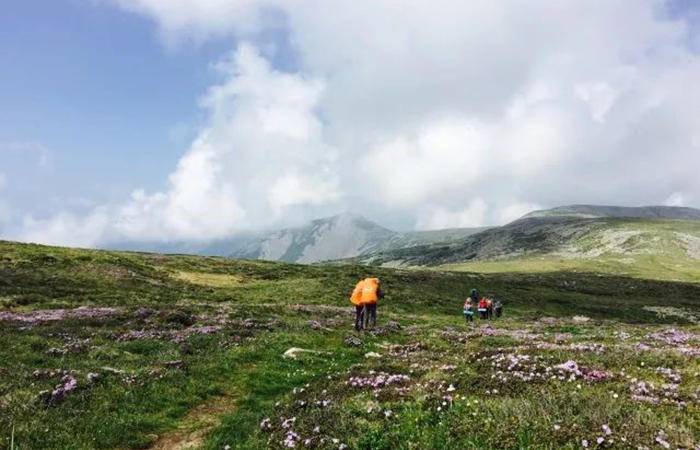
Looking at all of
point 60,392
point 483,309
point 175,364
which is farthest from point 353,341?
point 483,309

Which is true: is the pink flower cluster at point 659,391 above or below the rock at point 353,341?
above

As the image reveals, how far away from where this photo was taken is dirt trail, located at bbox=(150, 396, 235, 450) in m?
13.8

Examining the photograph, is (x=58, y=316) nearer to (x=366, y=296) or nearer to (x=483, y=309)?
(x=366, y=296)

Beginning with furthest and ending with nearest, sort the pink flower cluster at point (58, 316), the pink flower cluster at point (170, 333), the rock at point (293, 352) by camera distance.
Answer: the pink flower cluster at point (58, 316) → the pink flower cluster at point (170, 333) → the rock at point (293, 352)

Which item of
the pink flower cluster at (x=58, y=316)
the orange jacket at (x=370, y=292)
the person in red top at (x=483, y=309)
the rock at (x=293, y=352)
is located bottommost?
the person in red top at (x=483, y=309)

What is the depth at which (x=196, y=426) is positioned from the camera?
49.6 feet

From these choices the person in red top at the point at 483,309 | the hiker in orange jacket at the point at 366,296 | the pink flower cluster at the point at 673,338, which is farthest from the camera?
the person in red top at the point at 483,309

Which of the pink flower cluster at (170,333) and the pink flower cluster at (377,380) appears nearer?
the pink flower cluster at (377,380)

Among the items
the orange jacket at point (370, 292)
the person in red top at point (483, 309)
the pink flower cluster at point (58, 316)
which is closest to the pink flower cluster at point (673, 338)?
the orange jacket at point (370, 292)

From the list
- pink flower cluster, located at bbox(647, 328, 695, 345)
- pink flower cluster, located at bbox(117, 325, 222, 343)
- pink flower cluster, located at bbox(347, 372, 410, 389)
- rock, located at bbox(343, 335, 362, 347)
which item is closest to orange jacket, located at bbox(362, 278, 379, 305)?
rock, located at bbox(343, 335, 362, 347)

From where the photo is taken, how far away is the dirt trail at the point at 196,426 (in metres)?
13.8

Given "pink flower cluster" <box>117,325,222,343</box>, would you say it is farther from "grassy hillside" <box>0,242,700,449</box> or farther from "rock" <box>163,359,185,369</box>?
"rock" <box>163,359,185,369</box>

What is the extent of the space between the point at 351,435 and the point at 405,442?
124 cm

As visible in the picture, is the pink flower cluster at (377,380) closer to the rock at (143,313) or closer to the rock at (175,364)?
the rock at (175,364)
